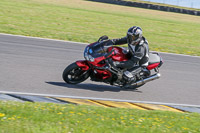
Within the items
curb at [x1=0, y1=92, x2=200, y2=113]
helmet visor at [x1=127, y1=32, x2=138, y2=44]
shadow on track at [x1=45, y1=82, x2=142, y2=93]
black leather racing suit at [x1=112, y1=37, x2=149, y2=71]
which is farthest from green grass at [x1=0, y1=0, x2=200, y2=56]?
curb at [x1=0, y1=92, x2=200, y2=113]

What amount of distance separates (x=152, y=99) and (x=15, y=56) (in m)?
4.85

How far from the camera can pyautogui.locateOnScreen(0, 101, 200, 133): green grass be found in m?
5.46

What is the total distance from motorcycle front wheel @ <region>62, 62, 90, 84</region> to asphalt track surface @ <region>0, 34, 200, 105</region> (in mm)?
154

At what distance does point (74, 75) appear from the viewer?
888cm

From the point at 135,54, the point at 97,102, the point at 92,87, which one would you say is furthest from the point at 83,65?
the point at 135,54

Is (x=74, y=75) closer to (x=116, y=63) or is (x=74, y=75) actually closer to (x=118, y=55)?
(x=116, y=63)

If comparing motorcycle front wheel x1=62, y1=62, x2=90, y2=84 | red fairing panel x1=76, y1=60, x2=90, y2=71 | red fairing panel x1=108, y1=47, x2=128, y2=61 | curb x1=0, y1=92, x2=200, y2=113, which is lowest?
curb x1=0, y1=92, x2=200, y2=113

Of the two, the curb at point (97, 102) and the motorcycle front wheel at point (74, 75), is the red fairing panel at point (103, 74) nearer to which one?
the motorcycle front wheel at point (74, 75)

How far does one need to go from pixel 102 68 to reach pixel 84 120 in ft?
9.31

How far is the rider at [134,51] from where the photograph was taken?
28.2 feet

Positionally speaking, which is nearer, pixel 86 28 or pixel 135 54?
pixel 135 54

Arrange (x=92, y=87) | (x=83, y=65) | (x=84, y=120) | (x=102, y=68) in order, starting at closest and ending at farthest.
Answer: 1. (x=84, y=120)
2. (x=83, y=65)
3. (x=102, y=68)
4. (x=92, y=87)

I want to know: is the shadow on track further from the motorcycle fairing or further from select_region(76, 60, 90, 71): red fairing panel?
the motorcycle fairing

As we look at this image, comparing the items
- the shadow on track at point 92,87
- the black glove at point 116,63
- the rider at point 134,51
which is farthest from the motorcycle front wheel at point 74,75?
the rider at point 134,51
